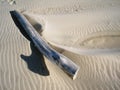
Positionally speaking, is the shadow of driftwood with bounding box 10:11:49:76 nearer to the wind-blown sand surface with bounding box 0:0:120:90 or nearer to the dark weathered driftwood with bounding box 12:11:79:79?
the wind-blown sand surface with bounding box 0:0:120:90

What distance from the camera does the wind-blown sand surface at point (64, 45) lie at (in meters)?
6.28

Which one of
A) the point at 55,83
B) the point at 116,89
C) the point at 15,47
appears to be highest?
the point at 15,47

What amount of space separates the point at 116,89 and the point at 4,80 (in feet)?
9.41

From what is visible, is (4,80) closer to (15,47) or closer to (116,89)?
(15,47)

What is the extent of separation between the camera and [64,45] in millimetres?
8469

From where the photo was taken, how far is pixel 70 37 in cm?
937

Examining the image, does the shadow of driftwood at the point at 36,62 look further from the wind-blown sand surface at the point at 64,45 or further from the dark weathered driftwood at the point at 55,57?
the dark weathered driftwood at the point at 55,57

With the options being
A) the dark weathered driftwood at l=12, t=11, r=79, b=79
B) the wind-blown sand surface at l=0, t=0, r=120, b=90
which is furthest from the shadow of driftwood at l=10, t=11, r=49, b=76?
the dark weathered driftwood at l=12, t=11, r=79, b=79

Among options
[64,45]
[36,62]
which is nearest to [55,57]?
[36,62]

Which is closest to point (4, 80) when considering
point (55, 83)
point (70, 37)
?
point (55, 83)

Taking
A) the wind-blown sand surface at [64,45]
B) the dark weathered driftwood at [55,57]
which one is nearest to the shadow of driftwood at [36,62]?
the wind-blown sand surface at [64,45]

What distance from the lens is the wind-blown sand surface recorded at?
628 cm

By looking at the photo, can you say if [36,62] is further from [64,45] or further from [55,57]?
[64,45]

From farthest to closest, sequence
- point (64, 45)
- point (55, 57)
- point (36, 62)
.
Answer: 1. point (64, 45)
2. point (36, 62)
3. point (55, 57)
